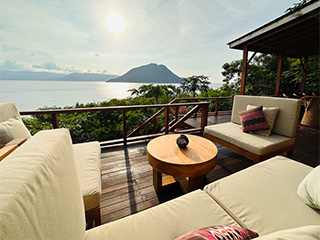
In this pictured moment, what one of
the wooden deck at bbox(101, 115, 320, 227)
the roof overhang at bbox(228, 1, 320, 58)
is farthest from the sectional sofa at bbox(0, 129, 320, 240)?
the roof overhang at bbox(228, 1, 320, 58)

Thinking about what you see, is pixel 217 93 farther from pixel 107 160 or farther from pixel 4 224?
pixel 4 224

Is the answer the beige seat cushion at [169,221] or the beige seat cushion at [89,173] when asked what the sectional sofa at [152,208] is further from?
the beige seat cushion at [89,173]

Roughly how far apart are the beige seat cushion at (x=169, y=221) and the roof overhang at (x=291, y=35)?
15.2ft

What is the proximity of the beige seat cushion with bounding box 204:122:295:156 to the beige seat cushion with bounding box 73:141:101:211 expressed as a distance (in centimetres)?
213

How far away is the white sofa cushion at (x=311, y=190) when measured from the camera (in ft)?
3.15

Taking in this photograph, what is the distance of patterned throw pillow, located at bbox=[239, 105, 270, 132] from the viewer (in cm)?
256

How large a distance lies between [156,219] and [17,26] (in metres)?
8.25

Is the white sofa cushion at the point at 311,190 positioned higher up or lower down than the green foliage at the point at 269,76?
lower down

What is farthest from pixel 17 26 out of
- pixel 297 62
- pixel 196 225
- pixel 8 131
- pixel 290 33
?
pixel 297 62

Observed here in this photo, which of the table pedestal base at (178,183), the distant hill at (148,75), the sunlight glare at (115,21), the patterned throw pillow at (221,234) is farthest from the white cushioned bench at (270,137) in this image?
the distant hill at (148,75)

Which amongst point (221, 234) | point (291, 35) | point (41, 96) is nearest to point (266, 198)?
point (221, 234)

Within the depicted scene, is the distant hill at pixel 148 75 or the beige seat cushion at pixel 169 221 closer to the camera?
the beige seat cushion at pixel 169 221

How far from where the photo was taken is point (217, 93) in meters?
8.92

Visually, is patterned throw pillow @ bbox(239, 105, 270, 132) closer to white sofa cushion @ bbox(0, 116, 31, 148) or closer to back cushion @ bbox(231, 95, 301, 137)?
back cushion @ bbox(231, 95, 301, 137)
